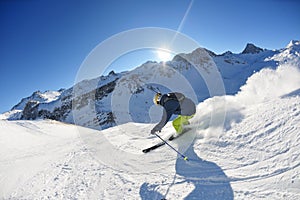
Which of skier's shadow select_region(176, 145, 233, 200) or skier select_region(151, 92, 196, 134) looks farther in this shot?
skier select_region(151, 92, 196, 134)

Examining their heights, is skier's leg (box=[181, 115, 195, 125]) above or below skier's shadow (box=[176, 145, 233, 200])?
above

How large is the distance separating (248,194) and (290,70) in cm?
603

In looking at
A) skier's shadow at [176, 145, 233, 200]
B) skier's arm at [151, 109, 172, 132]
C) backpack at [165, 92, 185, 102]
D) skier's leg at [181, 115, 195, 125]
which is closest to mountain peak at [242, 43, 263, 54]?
skier's leg at [181, 115, 195, 125]

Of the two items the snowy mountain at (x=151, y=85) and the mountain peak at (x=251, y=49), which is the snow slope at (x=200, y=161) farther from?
the mountain peak at (x=251, y=49)

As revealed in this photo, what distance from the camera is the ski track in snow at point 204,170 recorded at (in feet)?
12.1

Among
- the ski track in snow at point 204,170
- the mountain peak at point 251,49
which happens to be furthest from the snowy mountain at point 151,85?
the ski track in snow at point 204,170

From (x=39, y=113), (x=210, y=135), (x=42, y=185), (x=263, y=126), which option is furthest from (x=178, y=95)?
(x=39, y=113)

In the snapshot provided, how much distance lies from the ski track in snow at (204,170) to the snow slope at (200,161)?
0.01 m

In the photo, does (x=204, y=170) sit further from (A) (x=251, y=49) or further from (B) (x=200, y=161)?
(A) (x=251, y=49)

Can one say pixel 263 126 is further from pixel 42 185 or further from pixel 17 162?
pixel 17 162

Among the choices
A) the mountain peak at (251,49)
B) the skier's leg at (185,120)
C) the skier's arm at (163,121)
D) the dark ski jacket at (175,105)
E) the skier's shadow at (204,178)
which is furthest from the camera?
the mountain peak at (251,49)

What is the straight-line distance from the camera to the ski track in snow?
3697mm

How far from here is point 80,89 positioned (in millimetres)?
120812

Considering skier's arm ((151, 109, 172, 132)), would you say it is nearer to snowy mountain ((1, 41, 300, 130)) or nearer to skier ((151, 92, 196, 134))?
skier ((151, 92, 196, 134))
